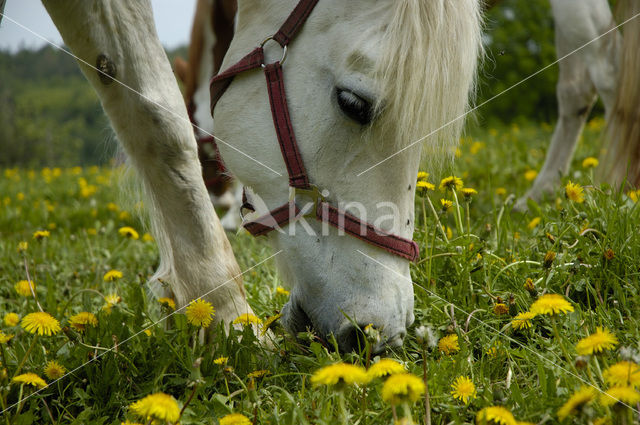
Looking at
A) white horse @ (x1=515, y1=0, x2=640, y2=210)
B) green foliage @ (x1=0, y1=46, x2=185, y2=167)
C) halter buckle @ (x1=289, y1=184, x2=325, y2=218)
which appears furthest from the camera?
green foliage @ (x1=0, y1=46, x2=185, y2=167)

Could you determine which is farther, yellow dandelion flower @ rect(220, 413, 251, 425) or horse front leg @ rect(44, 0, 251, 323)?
horse front leg @ rect(44, 0, 251, 323)

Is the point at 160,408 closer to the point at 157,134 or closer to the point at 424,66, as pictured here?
the point at 424,66

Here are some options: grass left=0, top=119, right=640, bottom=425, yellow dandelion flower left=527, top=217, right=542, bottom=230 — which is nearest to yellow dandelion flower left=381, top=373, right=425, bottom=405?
grass left=0, top=119, right=640, bottom=425

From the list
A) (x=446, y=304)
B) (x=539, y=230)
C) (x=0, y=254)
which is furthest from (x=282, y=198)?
(x=0, y=254)

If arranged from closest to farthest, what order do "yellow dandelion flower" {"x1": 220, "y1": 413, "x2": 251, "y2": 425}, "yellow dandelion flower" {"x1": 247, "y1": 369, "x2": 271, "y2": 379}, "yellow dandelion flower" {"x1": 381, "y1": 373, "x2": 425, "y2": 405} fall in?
"yellow dandelion flower" {"x1": 381, "y1": 373, "x2": 425, "y2": 405}, "yellow dandelion flower" {"x1": 220, "y1": 413, "x2": 251, "y2": 425}, "yellow dandelion flower" {"x1": 247, "y1": 369, "x2": 271, "y2": 379}

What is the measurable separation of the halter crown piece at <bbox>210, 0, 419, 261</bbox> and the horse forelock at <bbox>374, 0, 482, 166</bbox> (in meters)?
0.29

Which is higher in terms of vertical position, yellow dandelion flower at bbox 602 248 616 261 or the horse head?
the horse head

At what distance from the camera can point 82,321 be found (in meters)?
1.88

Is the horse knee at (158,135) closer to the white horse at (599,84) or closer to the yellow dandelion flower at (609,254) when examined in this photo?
the yellow dandelion flower at (609,254)

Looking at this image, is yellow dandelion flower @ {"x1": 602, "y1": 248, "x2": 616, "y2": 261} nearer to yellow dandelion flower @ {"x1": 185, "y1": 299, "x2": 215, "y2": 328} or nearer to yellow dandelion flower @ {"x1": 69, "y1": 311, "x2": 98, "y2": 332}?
yellow dandelion flower @ {"x1": 185, "y1": 299, "x2": 215, "y2": 328}

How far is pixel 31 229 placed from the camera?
444 centimetres

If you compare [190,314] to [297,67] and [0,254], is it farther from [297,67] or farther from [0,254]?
[0,254]

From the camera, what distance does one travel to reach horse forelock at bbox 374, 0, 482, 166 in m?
1.68

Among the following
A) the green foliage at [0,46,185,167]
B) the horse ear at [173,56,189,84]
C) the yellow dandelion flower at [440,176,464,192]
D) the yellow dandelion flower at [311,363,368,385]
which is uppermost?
the green foliage at [0,46,185,167]
